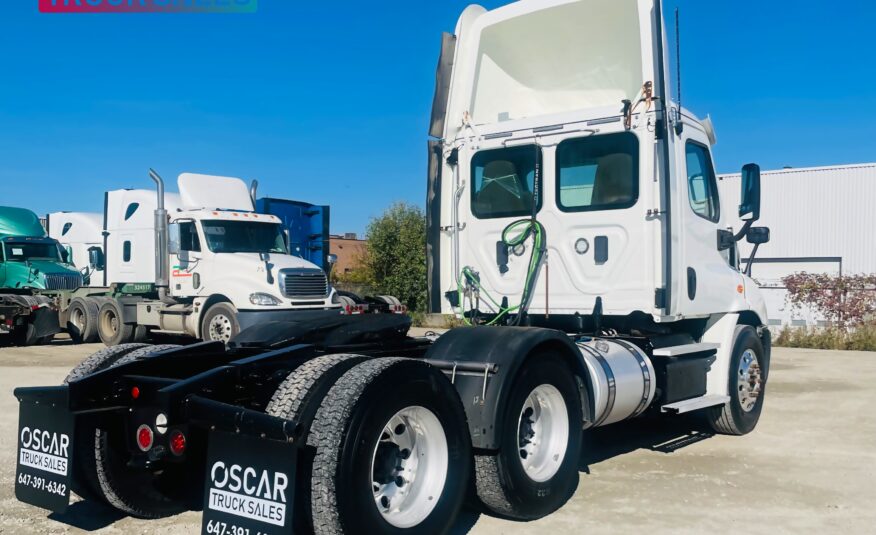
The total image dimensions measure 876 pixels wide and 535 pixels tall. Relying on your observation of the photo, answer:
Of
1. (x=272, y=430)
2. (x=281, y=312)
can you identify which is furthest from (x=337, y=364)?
(x=281, y=312)

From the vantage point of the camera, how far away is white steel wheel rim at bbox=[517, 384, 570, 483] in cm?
487

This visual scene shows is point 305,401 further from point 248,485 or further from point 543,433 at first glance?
point 543,433

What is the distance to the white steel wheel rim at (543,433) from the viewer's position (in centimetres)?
487

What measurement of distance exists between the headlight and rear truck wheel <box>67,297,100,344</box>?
221 inches

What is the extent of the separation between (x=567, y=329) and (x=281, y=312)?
9201 millimetres

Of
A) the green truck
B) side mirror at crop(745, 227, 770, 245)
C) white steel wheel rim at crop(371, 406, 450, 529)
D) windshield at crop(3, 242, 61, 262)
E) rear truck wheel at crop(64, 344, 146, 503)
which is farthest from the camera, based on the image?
windshield at crop(3, 242, 61, 262)

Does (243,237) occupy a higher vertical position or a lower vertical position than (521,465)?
higher

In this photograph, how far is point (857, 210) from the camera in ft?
97.3

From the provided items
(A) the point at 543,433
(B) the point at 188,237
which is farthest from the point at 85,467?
(B) the point at 188,237

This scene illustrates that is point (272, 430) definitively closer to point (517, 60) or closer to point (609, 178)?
point (609, 178)

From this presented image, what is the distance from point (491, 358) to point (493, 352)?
0.05 meters

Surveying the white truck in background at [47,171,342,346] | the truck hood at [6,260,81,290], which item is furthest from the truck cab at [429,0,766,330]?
the truck hood at [6,260,81,290]

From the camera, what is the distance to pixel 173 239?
53.2 feet

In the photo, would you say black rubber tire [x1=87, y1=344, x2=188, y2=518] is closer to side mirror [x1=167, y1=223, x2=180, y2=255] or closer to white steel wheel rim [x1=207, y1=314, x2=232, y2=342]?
white steel wheel rim [x1=207, y1=314, x2=232, y2=342]
